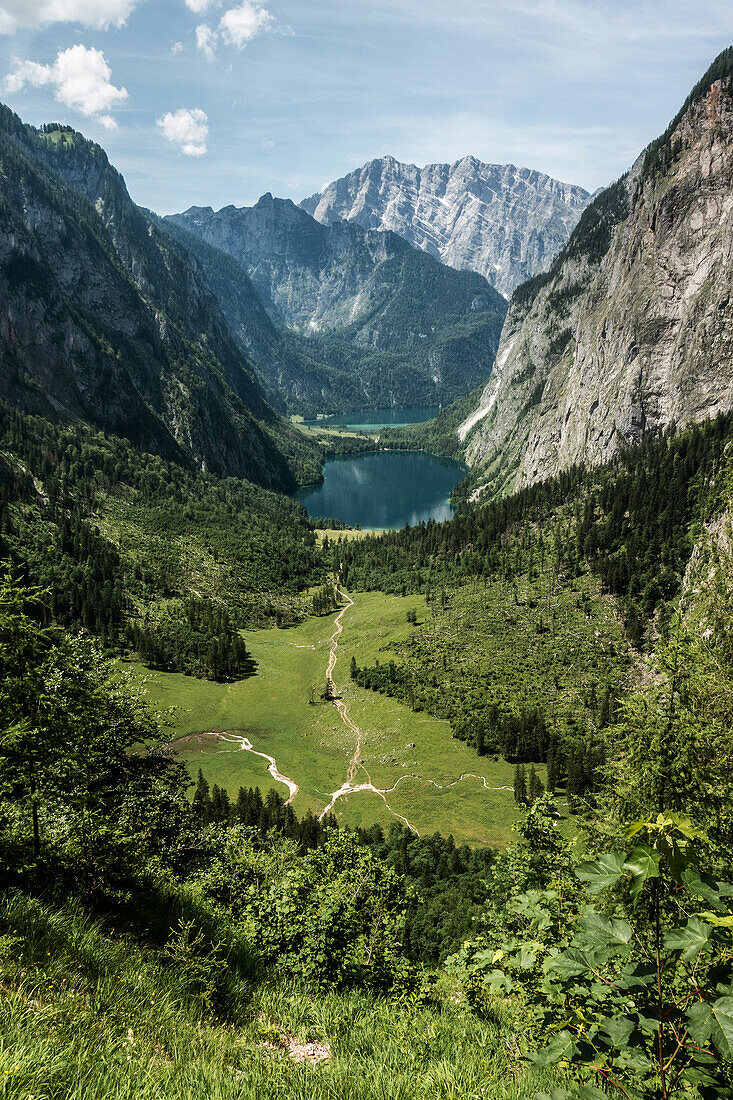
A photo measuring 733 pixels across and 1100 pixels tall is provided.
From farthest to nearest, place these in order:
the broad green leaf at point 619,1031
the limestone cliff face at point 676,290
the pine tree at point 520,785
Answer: the limestone cliff face at point 676,290 → the pine tree at point 520,785 → the broad green leaf at point 619,1031

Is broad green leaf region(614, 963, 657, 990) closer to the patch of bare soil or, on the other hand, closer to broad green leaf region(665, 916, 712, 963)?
broad green leaf region(665, 916, 712, 963)

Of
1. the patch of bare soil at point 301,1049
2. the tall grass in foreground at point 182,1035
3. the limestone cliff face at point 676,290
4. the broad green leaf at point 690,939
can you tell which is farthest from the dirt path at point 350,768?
the limestone cliff face at point 676,290

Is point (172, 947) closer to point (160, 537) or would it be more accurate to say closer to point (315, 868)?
point (315, 868)

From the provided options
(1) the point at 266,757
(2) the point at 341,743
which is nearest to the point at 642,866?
(1) the point at 266,757

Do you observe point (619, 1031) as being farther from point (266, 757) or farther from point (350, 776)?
point (266, 757)

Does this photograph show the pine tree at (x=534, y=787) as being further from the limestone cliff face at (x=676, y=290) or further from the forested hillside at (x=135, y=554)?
the limestone cliff face at (x=676, y=290)

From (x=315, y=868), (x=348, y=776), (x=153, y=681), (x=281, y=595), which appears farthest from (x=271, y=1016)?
(x=281, y=595)
